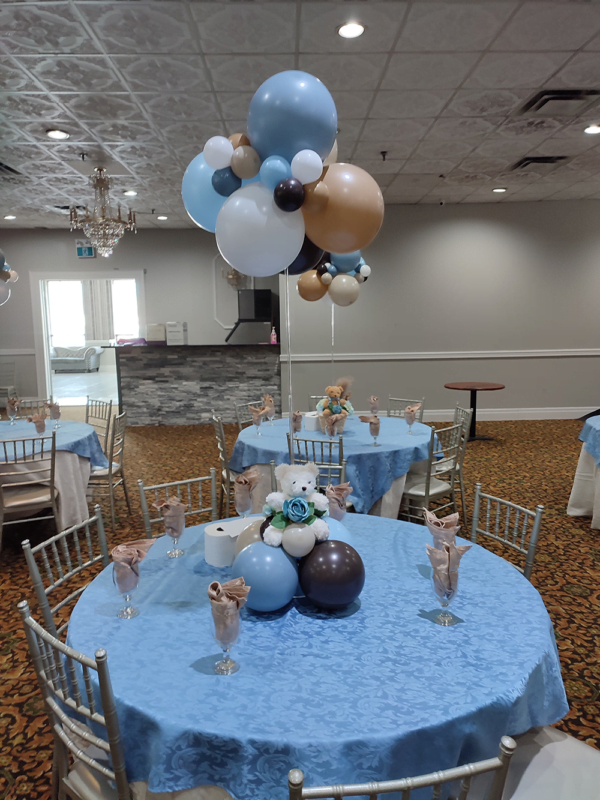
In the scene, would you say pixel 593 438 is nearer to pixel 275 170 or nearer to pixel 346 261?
pixel 346 261

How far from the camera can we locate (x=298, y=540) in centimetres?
142

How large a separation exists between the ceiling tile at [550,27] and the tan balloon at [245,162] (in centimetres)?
229

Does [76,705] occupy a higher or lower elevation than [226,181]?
lower

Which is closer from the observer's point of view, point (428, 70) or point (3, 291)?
point (428, 70)

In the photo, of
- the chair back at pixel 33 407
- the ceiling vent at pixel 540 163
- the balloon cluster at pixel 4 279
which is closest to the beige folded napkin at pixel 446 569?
the balloon cluster at pixel 4 279

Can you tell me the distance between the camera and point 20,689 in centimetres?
223

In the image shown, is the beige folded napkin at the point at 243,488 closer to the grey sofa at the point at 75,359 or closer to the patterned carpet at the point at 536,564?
the patterned carpet at the point at 536,564

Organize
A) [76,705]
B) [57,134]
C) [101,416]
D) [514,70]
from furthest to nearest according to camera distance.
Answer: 1. [101,416]
2. [57,134]
3. [514,70]
4. [76,705]

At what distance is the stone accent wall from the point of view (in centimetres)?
784

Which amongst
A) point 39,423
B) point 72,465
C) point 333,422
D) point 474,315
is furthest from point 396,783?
point 474,315

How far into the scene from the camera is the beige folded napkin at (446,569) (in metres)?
1.36

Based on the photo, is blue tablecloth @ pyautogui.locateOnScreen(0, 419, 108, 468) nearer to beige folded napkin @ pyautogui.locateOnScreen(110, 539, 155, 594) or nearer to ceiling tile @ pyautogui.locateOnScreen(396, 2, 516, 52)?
beige folded napkin @ pyautogui.locateOnScreen(110, 539, 155, 594)

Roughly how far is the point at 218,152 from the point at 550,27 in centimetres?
264

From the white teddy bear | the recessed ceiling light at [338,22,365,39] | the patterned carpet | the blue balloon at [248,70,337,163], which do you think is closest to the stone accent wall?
the patterned carpet
